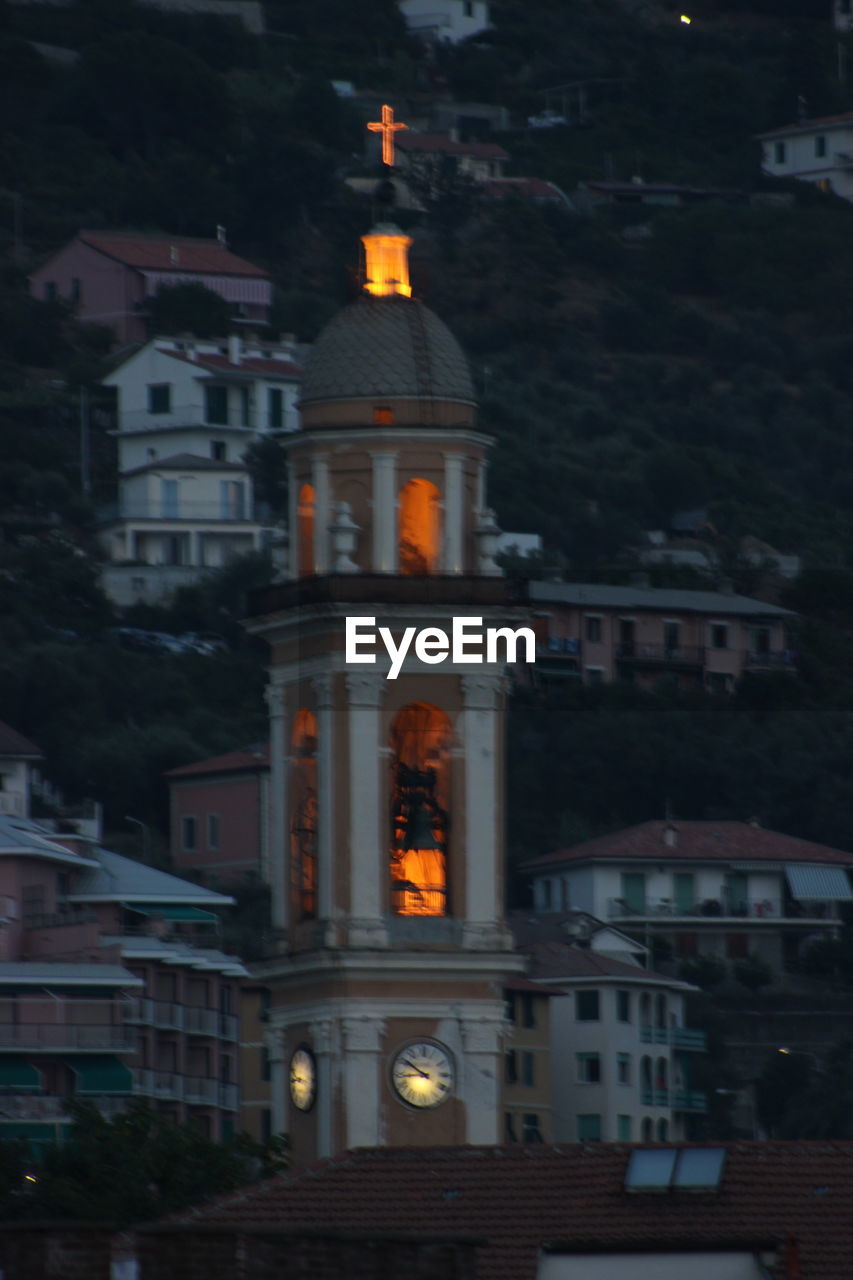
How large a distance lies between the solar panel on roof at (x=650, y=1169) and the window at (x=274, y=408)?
143216 millimetres

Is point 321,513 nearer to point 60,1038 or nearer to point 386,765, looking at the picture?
point 386,765

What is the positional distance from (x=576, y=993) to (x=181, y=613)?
157 ft

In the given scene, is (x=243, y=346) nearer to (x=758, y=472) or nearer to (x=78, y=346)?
(x=78, y=346)

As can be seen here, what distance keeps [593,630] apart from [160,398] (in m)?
87.5

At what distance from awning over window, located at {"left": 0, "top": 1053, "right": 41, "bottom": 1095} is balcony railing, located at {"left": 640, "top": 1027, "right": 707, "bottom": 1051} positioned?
2967cm

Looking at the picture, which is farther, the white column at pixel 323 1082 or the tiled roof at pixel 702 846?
the tiled roof at pixel 702 846

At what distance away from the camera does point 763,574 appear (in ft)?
385

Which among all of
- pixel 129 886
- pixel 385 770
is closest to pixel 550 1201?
pixel 385 770

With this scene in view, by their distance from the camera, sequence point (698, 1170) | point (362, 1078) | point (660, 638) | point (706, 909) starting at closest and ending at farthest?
point (698, 1170) < point (362, 1078) < point (660, 638) < point (706, 909)

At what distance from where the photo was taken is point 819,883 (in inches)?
5246

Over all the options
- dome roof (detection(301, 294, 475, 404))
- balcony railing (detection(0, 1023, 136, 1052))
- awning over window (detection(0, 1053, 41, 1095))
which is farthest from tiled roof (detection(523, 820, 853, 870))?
dome roof (detection(301, 294, 475, 404))

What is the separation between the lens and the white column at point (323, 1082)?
46188 millimetres

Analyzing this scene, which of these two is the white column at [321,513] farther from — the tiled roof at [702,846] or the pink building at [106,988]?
the tiled roof at [702,846]

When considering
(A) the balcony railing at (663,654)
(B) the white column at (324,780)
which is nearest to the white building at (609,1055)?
(A) the balcony railing at (663,654)
